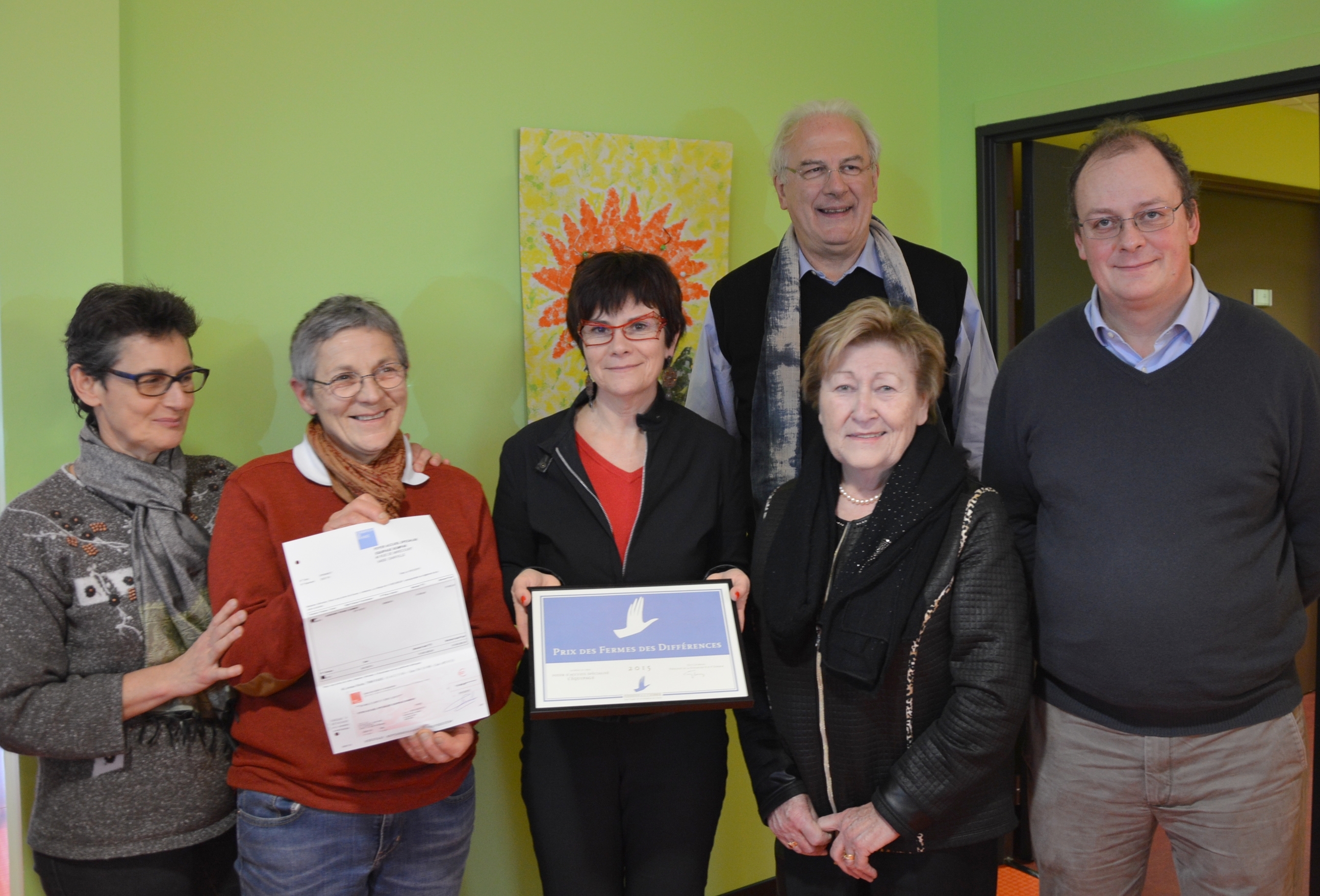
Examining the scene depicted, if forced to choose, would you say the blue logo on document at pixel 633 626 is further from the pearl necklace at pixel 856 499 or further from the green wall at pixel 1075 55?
the green wall at pixel 1075 55

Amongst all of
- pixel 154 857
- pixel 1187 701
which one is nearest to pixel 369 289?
pixel 154 857

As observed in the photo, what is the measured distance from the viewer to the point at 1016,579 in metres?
1.76

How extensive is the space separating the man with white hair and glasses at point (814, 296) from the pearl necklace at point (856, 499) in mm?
529

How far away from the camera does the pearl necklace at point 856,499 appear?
189 cm

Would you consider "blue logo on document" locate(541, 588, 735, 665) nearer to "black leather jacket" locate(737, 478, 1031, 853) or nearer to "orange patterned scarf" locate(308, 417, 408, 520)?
"black leather jacket" locate(737, 478, 1031, 853)

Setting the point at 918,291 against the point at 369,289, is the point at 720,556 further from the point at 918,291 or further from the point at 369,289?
the point at 369,289

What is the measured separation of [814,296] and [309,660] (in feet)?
5.04

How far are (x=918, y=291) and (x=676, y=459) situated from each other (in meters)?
0.90

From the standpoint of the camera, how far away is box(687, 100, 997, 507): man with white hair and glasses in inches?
99.0

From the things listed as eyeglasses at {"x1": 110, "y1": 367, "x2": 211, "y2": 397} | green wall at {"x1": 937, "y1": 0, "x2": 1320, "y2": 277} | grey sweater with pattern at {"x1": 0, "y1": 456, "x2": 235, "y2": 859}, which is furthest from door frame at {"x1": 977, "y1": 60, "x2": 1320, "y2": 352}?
grey sweater with pattern at {"x1": 0, "y1": 456, "x2": 235, "y2": 859}

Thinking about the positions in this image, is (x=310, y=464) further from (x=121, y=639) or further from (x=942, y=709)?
(x=942, y=709)

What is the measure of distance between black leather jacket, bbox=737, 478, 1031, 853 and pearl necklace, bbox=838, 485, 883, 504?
79 mm

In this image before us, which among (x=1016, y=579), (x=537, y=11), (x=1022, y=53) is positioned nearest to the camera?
(x=1016, y=579)

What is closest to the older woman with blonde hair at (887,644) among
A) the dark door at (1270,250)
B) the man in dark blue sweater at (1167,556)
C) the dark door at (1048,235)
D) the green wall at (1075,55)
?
the man in dark blue sweater at (1167,556)
